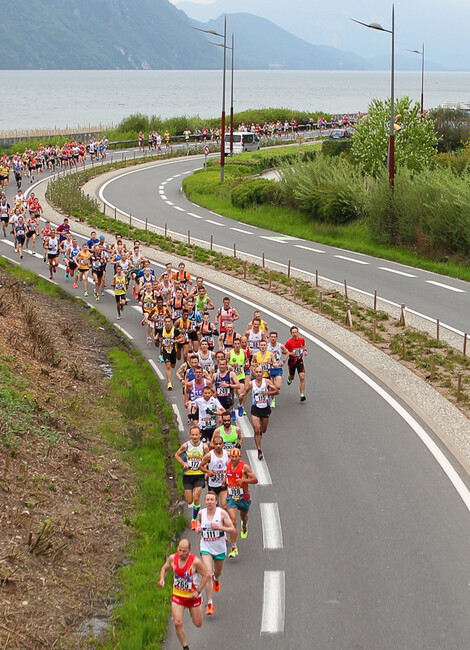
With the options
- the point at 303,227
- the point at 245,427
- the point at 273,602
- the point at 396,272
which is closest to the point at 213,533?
the point at 273,602

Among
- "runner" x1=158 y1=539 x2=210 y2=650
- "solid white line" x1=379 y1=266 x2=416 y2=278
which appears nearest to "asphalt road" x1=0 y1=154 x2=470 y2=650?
"runner" x1=158 y1=539 x2=210 y2=650

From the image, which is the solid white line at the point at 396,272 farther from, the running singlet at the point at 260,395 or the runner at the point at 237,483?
the runner at the point at 237,483

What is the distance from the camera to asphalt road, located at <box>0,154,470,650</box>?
9680 millimetres

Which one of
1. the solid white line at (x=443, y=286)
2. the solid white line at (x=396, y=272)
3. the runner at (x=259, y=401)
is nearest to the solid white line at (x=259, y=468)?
the runner at (x=259, y=401)

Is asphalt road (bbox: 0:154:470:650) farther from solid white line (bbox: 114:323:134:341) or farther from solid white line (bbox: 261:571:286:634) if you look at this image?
solid white line (bbox: 114:323:134:341)

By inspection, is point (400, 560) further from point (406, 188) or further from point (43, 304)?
point (406, 188)

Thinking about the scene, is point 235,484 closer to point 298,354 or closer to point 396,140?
point 298,354

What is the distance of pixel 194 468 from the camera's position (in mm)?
12336

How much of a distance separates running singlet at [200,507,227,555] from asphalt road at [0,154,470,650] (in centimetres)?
54

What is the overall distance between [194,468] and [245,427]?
3891mm

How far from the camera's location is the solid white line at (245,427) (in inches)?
622

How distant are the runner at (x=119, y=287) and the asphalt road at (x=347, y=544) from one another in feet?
22.6

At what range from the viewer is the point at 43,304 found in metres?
24.8

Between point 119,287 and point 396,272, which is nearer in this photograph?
point 119,287
